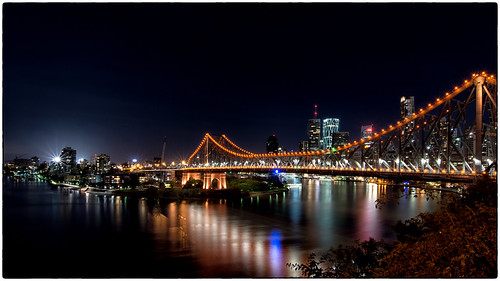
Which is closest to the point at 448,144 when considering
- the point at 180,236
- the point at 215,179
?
the point at 180,236

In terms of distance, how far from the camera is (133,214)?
1224 inches

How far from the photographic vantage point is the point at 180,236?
22141 millimetres

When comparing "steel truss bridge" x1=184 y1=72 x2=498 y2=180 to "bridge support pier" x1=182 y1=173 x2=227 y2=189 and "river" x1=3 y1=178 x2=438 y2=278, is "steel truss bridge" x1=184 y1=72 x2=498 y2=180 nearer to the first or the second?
"river" x1=3 y1=178 x2=438 y2=278

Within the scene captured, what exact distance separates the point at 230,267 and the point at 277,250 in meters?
3.41

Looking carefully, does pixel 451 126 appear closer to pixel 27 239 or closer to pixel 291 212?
pixel 291 212

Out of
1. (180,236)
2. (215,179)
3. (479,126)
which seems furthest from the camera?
(215,179)

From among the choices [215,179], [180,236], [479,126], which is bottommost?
[180,236]

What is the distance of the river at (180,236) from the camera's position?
16.2 metres

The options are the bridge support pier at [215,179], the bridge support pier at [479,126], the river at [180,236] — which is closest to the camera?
the river at [180,236]

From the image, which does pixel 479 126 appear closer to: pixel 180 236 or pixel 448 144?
pixel 448 144

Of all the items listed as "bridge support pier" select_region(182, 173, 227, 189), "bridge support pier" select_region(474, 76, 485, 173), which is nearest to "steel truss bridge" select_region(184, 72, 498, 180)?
"bridge support pier" select_region(474, 76, 485, 173)

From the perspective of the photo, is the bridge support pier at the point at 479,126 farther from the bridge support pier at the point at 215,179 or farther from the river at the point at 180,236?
the bridge support pier at the point at 215,179

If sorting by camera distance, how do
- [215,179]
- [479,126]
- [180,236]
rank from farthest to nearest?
1. [215,179]
2. [180,236]
3. [479,126]

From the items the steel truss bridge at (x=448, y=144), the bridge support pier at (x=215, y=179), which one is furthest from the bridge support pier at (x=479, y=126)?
the bridge support pier at (x=215, y=179)
